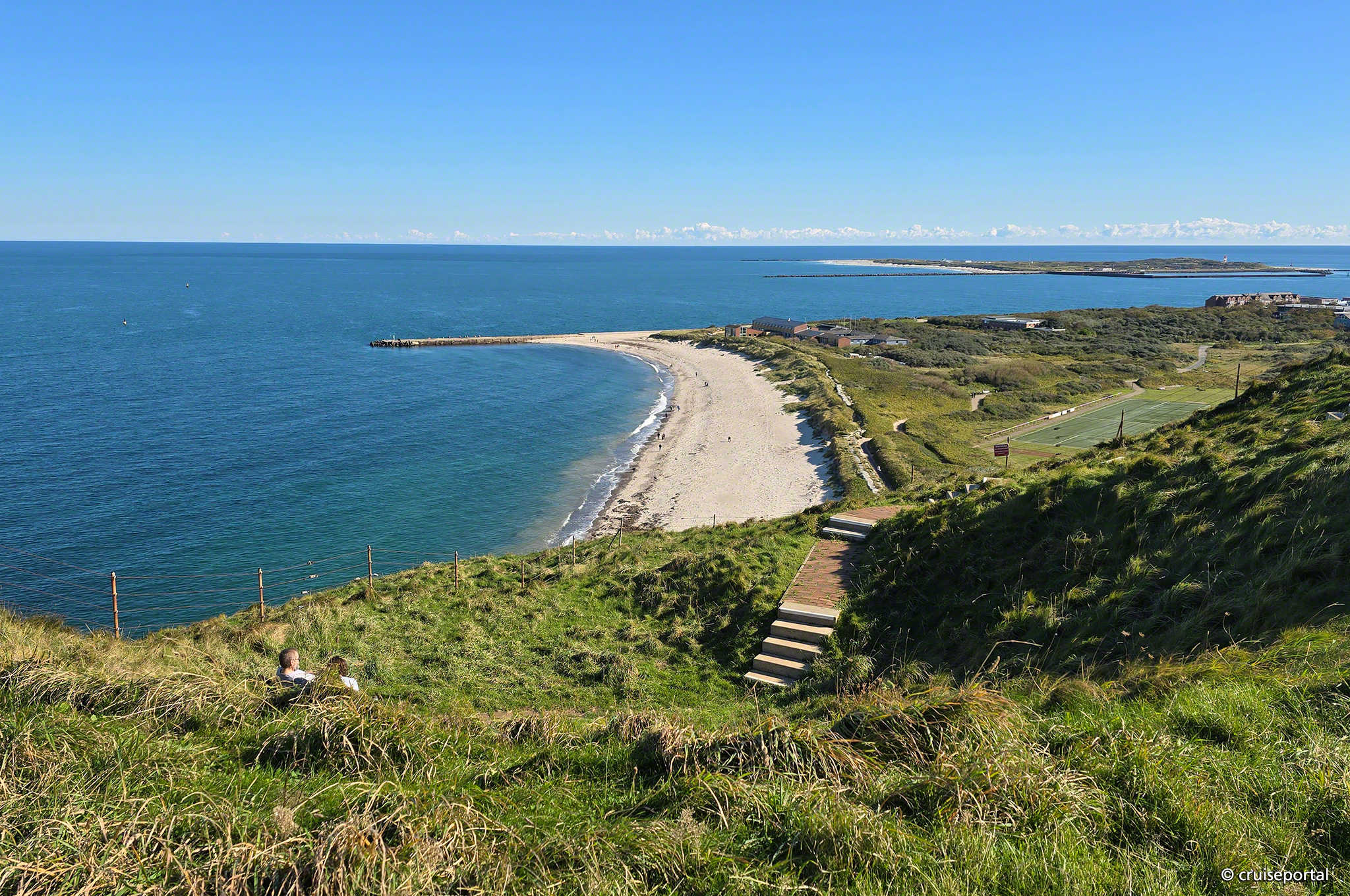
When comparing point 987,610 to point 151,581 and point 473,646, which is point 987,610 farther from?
point 151,581

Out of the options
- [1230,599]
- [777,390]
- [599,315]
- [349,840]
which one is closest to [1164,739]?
[1230,599]

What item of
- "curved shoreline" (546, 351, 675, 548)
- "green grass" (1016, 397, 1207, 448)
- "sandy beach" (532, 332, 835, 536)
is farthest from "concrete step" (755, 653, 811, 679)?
"green grass" (1016, 397, 1207, 448)

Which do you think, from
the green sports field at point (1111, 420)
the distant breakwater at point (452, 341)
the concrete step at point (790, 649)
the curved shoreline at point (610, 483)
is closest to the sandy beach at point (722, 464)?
the curved shoreline at point (610, 483)

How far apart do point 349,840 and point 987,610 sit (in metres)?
10.1

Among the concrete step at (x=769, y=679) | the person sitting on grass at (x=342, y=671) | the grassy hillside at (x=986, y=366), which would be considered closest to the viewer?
the person sitting on grass at (x=342, y=671)

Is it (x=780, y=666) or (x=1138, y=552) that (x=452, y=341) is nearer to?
(x=780, y=666)

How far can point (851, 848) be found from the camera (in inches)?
185

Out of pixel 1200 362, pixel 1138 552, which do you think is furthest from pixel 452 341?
pixel 1138 552

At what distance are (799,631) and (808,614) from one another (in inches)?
16.8

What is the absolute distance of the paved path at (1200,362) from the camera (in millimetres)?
67312

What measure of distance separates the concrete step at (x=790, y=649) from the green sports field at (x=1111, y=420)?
104 ft

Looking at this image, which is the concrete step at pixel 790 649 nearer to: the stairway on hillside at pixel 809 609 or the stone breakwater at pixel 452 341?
the stairway on hillside at pixel 809 609

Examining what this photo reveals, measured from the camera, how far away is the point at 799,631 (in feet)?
43.1

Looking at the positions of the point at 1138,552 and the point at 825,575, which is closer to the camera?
the point at 1138,552
